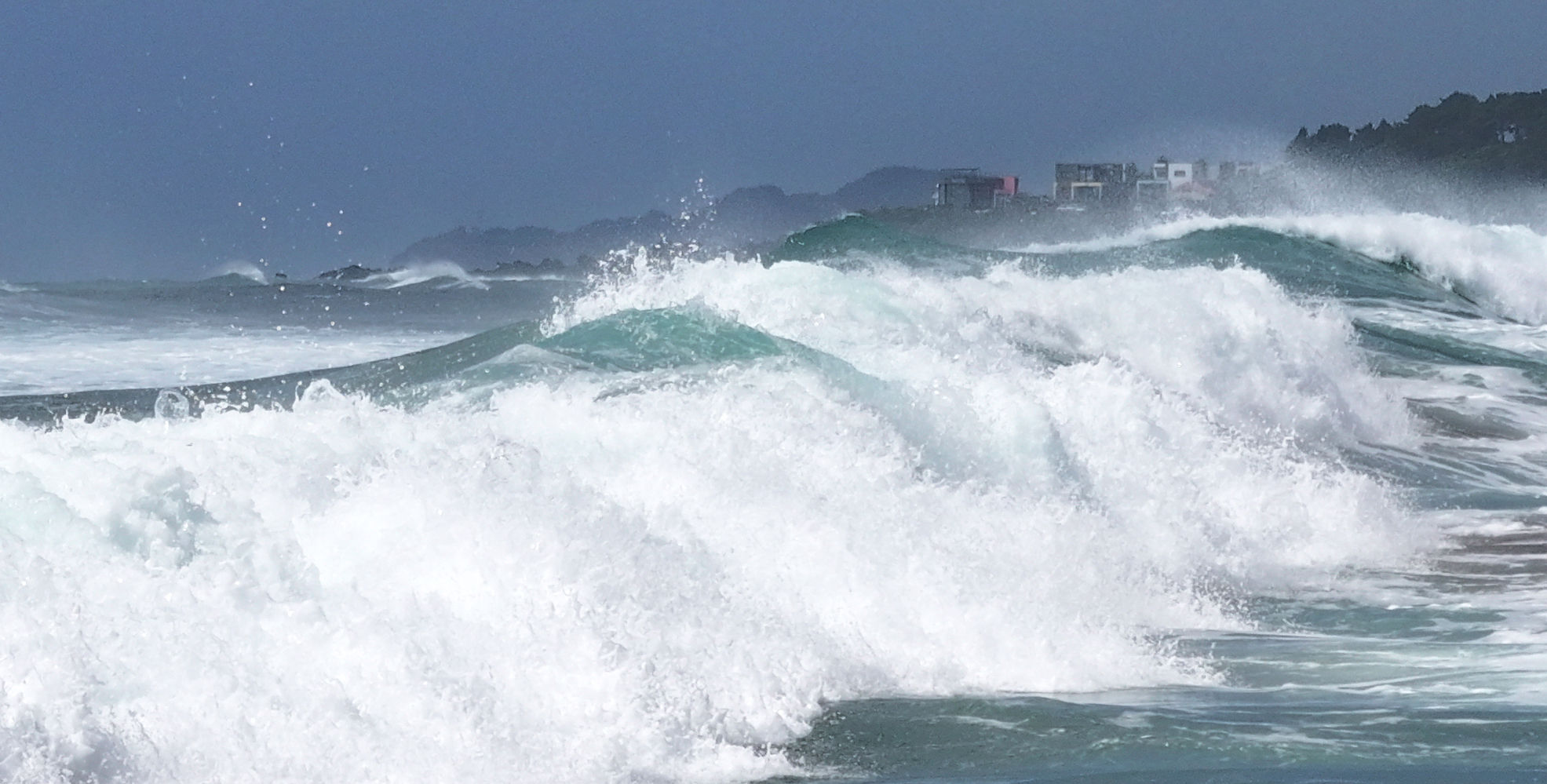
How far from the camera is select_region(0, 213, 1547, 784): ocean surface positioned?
16.5 feet

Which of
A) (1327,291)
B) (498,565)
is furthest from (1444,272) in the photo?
(498,565)

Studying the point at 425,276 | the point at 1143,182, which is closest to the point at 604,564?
the point at 425,276

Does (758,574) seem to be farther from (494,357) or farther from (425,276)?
(425,276)

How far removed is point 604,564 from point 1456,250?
29454 mm

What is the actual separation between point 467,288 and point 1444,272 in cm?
3340

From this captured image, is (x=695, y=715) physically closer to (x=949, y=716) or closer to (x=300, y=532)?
(x=949, y=716)

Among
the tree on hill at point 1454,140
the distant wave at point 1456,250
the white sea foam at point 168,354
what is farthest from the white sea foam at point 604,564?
the tree on hill at point 1454,140

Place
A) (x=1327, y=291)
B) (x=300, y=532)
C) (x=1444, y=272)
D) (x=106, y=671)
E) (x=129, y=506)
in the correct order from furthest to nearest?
(x=1444, y=272), (x=1327, y=291), (x=300, y=532), (x=129, y=506), (x=106, y=671)

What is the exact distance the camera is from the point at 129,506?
18.0 feet

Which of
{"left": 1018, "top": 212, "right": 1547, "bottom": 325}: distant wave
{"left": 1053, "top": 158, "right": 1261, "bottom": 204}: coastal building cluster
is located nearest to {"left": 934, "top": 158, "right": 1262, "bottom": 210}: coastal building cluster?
{"left": 1053, "top": 158, "right": 1261, "bottom": 204}: coastal building cluster

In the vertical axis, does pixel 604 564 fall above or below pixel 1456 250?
above

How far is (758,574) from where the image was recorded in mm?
7047

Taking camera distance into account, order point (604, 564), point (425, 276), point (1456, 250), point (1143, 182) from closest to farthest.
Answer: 1. point (604, 564)
2. point (1456, 250)
3. point (425, 276)
4. point (1143, 182)

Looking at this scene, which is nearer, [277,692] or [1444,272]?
[277,692]
